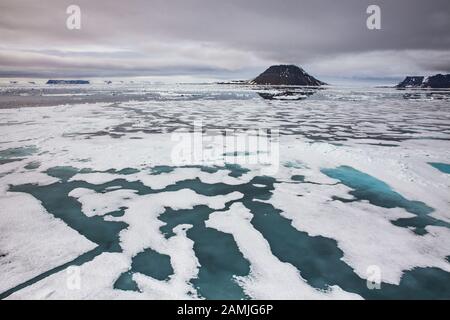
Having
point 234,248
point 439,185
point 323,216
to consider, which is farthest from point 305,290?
point 439,185

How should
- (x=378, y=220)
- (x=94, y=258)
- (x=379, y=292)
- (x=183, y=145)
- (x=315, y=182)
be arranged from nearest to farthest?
(x=379, y=292), (x=94, y=258), (x=378, y=220), (x=315, y=182), (x=183, y=145)

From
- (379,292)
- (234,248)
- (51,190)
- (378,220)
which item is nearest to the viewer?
(379,292)

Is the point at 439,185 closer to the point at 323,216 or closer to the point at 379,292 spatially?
the point at 323,216

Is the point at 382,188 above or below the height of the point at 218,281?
above

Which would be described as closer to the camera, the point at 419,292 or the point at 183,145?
the point at 419,292
